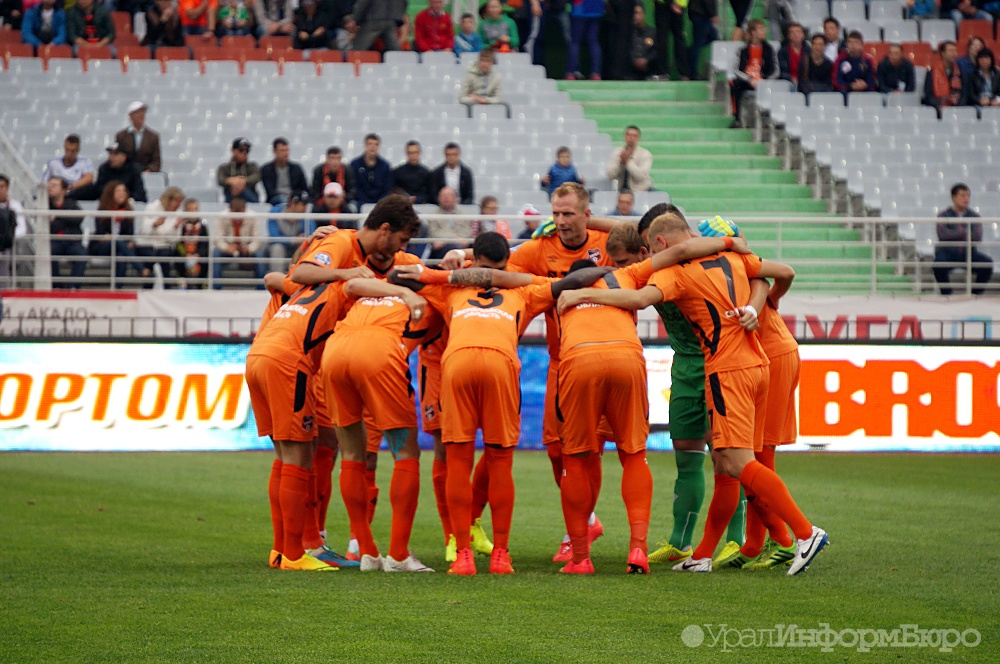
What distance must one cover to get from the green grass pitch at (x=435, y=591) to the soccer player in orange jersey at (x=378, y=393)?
13.6 inches

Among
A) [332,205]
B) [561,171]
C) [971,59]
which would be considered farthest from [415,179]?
[971,59]

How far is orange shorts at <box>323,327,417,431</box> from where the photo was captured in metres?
7.66

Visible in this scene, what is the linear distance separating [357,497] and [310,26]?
16.9 m

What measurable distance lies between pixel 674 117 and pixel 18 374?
494 inches

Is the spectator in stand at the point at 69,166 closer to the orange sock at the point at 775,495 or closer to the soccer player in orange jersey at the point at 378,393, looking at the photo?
the soccer player in orange jersey at the point at 378,393

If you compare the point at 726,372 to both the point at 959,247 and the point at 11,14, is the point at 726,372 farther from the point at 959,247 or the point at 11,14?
the point at 11,14

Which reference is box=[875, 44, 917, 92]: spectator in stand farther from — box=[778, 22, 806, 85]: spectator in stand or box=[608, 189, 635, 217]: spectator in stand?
box=[608, 189, 635, 217]: spectator in stand

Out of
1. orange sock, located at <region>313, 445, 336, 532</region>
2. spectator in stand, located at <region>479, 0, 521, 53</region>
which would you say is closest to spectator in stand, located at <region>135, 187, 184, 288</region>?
spectator in stand, located at <region>479, 0, 521, 53</region>

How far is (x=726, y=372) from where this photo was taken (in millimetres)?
7617

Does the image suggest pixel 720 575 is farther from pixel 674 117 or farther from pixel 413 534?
pixel 674 117

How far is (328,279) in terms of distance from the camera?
26.5 feet

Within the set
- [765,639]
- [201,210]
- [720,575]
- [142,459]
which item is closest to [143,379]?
[142,459]

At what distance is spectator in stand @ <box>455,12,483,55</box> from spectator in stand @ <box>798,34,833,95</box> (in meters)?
5.65

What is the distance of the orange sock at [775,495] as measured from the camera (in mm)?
7301
